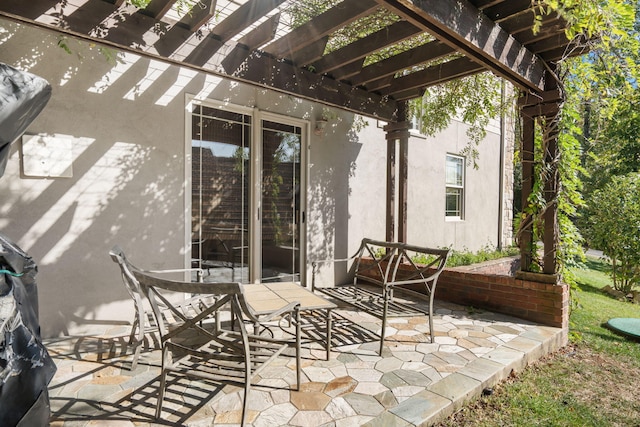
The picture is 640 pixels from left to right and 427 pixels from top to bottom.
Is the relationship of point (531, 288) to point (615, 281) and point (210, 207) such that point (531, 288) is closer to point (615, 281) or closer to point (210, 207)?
point (210, 207)

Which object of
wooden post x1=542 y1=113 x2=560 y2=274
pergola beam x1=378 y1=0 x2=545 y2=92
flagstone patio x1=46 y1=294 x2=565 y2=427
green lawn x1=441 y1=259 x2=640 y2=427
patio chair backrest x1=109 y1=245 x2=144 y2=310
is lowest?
green lawn x1=441 y1=259 x2=640 y2=427

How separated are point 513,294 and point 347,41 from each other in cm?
354

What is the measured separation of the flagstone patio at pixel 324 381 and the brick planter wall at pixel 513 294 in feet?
0.71

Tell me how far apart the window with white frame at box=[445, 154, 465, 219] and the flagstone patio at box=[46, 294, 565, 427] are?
4658mm

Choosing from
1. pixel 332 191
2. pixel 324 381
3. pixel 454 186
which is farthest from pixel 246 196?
pixel 454 186

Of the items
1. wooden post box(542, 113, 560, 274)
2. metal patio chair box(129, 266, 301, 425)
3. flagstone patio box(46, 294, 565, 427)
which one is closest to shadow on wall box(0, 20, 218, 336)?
flagstone patio box(46, 294, 565, 427)

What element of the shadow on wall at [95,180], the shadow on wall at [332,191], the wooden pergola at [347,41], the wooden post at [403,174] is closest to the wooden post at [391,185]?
the wooden post at [403,174]

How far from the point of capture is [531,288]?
3867 mm

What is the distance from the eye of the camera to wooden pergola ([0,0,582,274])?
2.58 meters

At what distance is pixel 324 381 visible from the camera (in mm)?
2533

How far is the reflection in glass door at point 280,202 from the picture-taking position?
4.73 m

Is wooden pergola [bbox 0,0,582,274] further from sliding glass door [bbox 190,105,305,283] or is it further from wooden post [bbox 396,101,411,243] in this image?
sliding glass door [bbox 190,105,305,283]

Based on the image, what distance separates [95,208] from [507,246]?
9.84m

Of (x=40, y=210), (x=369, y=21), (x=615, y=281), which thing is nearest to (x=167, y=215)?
→ (x=40, y=210)
